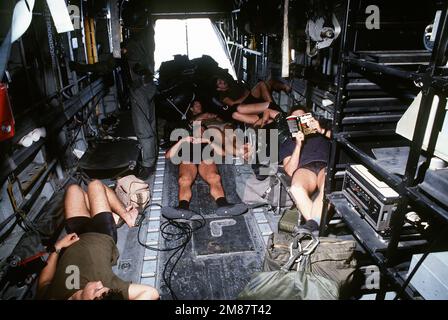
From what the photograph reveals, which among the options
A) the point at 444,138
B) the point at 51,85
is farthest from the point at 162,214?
the point at 444,138

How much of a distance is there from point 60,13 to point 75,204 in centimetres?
248

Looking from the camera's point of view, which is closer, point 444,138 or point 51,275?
point 444,138

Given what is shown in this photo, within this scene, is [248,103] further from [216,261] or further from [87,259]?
[87,259]

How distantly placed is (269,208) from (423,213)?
2649mm

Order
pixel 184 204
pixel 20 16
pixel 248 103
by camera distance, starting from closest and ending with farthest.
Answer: pixel 20 16 < pixel 184 204 < pixel 248 103

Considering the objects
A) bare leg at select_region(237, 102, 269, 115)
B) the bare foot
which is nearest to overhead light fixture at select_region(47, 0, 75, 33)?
the bare foot

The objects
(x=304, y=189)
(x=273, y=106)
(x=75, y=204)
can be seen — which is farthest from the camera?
(x=273, y=106)

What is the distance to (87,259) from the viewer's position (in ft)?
9.97

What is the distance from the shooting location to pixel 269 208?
191 inches

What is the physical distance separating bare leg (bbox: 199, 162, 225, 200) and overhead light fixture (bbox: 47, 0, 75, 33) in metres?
3.29

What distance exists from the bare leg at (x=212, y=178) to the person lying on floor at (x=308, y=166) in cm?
121

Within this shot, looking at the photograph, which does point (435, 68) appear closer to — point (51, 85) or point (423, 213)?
point (423, 213)

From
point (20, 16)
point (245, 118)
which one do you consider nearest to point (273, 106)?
point (245, 118)

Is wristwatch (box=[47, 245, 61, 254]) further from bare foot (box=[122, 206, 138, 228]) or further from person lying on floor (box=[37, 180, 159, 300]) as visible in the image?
bare foot (box=[122, 206, 138, 228])
